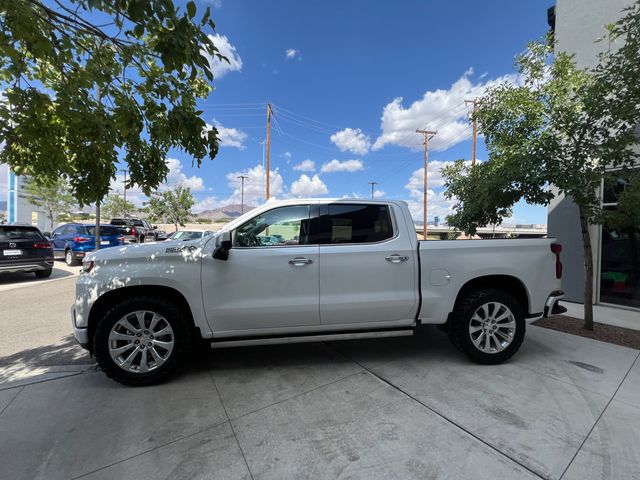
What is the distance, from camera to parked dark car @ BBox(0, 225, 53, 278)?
30.6 feet

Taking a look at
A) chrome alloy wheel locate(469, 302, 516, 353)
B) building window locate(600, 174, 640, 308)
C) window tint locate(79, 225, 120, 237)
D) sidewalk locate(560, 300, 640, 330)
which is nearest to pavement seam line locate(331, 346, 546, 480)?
chrome alloy wheel locate(469, 302, 516, 353)

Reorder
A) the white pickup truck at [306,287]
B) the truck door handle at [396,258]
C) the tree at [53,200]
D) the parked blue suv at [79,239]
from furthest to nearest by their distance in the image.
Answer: the tree at [53,200] → the parked blue suv at [79,239] → the truck door handle at [396,258] → the white pickup truck at [306,287]

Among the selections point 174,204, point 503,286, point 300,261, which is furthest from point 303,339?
point 174,204

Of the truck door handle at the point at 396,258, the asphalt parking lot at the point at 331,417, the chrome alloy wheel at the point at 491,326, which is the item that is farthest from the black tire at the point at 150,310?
the chrome alloy wheel at the point at 491,326

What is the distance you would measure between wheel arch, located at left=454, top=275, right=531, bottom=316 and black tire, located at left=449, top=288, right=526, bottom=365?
83mm

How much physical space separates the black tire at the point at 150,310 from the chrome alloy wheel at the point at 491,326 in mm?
3179

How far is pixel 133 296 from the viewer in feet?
11.6

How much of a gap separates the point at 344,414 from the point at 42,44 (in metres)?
3.77

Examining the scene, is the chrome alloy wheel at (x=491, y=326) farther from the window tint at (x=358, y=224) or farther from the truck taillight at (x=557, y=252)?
the window tint at (x=358, y=224)

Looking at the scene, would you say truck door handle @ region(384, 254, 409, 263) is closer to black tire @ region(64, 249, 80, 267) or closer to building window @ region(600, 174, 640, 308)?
building window @ region(600, 174, 640, 308)

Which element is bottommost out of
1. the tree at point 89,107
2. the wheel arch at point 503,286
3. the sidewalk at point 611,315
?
the sidewalk at point 611,315

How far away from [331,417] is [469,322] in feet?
6.50

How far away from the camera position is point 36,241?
995 centimetres

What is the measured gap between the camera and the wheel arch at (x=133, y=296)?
3482 mm
